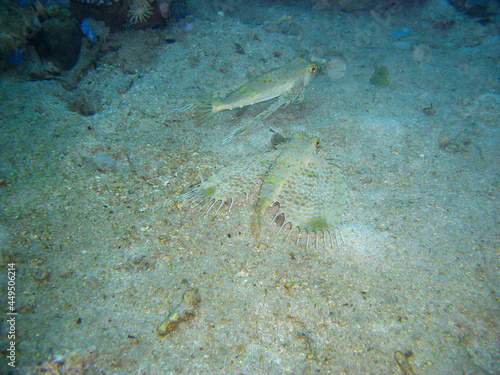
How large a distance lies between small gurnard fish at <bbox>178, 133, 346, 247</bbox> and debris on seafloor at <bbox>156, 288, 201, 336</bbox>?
994 millimetres

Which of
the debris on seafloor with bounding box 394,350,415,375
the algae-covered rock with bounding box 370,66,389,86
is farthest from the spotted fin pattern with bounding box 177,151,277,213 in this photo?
the algae-covered rock with bounding box 370,66,389,86

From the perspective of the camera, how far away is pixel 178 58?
6086mm

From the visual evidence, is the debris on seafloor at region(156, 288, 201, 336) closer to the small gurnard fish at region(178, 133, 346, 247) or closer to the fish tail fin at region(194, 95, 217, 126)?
the small gurnard fish at region(178, 133, 346, 247)

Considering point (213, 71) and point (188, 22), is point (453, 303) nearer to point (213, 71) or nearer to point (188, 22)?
point (213, 71)

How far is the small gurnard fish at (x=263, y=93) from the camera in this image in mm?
4535

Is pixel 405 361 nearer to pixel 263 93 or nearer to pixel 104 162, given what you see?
pixel 104 162

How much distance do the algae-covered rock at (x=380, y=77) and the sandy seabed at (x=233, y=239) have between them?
0.30 metres

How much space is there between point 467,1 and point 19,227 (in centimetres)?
1397

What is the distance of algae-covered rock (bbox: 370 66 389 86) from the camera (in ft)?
19.7

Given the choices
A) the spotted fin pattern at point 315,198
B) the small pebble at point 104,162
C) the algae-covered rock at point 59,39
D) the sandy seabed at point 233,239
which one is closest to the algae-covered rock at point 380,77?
the sandy seabed at point 233,239

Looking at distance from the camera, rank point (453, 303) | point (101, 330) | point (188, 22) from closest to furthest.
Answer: point (101, 330) → point (453, 303) → point (188, 22)

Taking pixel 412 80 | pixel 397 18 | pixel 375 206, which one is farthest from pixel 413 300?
pixel 397 18

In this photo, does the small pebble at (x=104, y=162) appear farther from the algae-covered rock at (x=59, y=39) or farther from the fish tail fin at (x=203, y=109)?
the algae-covered rock at (x=59, y=39)

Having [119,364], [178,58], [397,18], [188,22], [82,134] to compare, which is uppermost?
[397,18]
